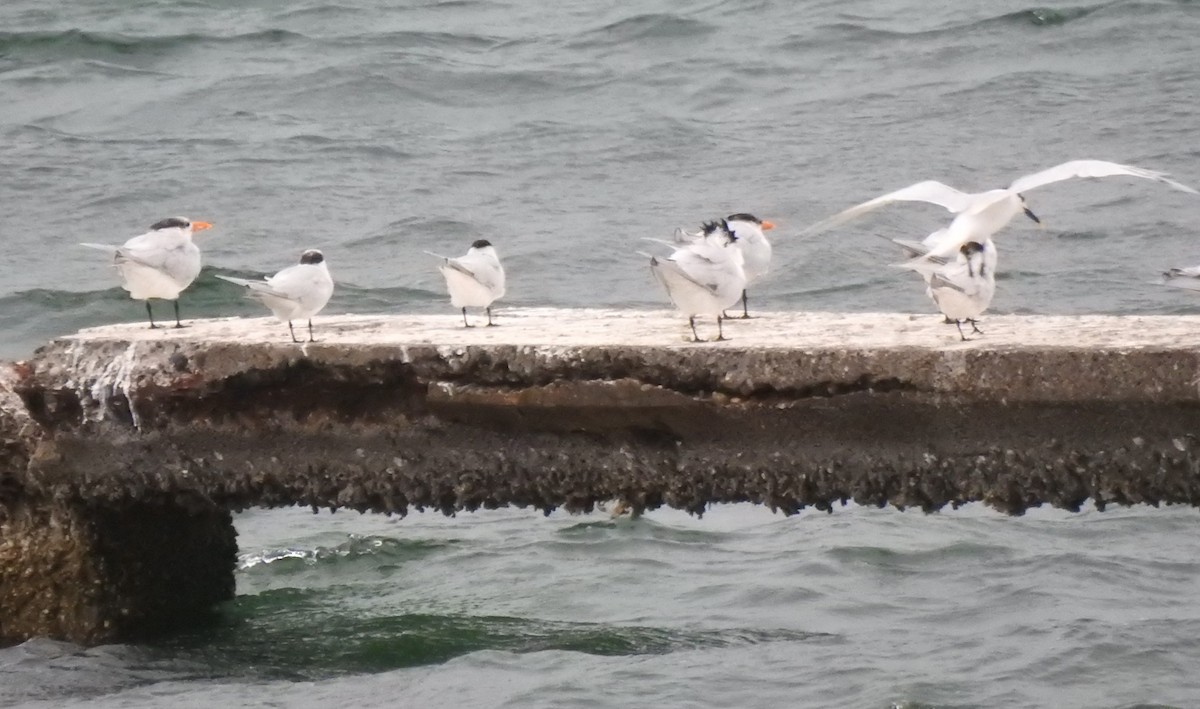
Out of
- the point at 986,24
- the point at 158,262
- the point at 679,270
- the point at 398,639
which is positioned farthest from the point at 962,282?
the point at 986,24

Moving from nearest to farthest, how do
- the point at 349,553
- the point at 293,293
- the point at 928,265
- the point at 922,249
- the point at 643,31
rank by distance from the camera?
the point at 928,265, the point at 293,293, the point at 922,249, the point at 349,553, the point at 643,31

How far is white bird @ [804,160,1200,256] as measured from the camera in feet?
19.1

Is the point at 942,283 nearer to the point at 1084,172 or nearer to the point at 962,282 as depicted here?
the point at 962,282

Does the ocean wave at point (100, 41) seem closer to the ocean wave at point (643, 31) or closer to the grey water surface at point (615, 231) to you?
the grey water surface at point (615, 231)

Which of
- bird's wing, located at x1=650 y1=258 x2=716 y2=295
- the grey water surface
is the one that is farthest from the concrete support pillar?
bird's wing, located at x1=650 y1=258 x2=716 y2=295

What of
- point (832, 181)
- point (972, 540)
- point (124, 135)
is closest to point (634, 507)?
point (972, 540)

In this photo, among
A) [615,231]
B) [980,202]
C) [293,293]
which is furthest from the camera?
[615,231]

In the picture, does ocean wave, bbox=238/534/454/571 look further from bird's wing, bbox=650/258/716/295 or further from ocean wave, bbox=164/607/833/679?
bird's wing, bbox=650/258/716/295

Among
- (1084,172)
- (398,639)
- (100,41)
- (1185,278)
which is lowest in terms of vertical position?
(398,639)

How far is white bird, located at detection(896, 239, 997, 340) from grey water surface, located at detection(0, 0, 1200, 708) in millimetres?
949

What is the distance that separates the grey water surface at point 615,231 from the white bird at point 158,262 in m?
1.40

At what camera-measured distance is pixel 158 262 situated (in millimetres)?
6680

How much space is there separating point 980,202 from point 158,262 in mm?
3203

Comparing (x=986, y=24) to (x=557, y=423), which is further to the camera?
(x=986, y=24)
